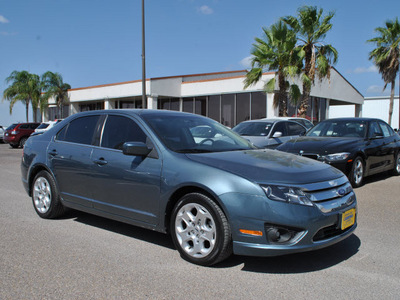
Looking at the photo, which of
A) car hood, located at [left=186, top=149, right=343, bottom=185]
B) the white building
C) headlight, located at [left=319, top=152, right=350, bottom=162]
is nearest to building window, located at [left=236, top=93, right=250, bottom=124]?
the white building

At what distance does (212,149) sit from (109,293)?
191cm

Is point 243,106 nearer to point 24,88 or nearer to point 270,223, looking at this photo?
point 270,223

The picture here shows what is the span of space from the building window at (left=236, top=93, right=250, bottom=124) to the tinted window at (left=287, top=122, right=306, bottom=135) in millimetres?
10932

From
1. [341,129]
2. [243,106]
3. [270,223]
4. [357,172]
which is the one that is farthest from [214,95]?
[270,223]

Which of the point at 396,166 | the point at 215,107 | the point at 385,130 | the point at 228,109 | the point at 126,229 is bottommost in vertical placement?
the point at 126,229

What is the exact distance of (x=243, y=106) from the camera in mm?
23656

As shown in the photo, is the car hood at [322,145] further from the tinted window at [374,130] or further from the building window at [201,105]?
the building window at [201,105]

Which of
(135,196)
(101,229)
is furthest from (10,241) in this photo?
(135,196)

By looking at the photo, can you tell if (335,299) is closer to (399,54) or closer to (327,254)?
(327,254)

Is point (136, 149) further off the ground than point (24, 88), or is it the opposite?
point (24, 88)

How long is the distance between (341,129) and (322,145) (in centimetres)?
142

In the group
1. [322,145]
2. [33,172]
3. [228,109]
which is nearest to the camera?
[33,172]

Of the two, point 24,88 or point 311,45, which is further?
point 24,88

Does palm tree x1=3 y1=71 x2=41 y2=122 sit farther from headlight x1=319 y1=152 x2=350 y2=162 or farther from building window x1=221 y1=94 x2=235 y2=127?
headlight x1=319 y1=152 x2=350 y2=162
